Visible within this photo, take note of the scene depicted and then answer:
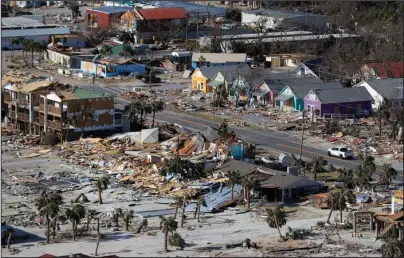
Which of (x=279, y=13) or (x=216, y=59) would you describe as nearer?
(x=216, y=59)

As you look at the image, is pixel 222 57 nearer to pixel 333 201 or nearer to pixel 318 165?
pixel 318 165

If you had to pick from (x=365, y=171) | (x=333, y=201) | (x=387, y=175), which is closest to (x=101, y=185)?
(x=333, y=201)

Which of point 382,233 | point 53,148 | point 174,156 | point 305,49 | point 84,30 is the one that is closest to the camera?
point 382,233

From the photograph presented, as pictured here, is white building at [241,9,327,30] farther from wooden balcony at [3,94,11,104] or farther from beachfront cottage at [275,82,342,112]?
wooden balcony at [3,94,11,104]

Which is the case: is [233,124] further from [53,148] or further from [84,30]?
[84,30]

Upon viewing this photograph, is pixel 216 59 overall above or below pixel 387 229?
above

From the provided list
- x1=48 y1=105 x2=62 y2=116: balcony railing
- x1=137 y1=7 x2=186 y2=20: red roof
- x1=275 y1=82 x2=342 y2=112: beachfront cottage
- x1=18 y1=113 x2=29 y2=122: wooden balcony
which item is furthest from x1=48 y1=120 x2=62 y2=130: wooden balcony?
x1=137 y1=7 x2=186 y2=20: red roof

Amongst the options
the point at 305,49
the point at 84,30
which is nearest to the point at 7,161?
the point at 305,49
